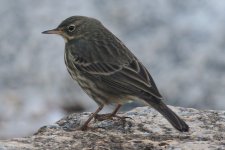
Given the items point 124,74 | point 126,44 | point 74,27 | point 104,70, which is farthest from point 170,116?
point 126,44

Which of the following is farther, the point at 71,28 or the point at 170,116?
the point at 71,28

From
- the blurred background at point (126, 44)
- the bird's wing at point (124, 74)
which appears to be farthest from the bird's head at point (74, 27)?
the blurred background at point (126, 44)

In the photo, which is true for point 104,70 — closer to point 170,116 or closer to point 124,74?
point 124,74

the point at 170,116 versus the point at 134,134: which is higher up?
the point at 170,116

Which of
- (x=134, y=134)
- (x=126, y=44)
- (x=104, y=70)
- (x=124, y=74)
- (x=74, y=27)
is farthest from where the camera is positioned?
(x=126, y=44)

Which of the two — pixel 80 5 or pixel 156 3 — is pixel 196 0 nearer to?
pixel 156 3

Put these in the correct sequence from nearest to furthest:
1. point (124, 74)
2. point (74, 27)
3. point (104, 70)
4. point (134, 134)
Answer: point (134, 134)
point (124, 74)
point (104, 70)
point (74, 27)
